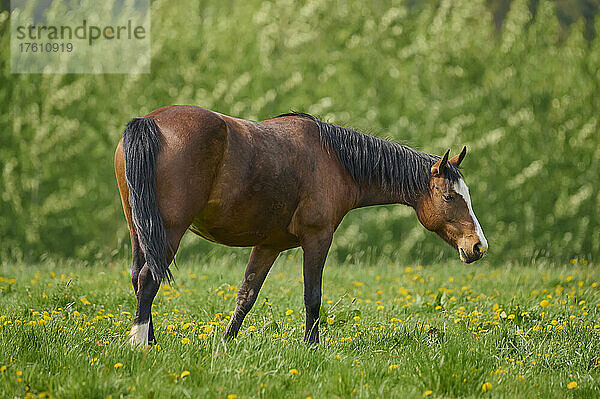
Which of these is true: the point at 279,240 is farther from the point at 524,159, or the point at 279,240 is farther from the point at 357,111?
the point at 524,159

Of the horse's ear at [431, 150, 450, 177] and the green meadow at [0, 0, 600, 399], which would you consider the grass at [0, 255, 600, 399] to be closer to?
the green meadow at [0, 0, 600, 399]

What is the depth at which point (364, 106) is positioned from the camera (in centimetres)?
1160

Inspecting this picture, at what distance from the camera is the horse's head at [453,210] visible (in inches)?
212

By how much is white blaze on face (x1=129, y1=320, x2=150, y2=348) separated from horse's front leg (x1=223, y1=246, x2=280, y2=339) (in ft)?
3.38

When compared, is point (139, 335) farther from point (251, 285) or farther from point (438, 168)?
point (438, 168)

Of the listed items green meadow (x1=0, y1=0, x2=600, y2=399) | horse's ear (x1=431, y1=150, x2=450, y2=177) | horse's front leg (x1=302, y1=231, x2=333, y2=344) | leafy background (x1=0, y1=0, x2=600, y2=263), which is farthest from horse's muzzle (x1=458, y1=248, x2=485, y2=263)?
leafy background (x1=0, y1=0, x2=600, y2=263)

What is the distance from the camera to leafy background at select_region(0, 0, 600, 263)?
11.0 metres

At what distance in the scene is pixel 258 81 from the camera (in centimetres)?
1160

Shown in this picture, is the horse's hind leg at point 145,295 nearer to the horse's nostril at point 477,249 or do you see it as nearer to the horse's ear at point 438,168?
the horse's ear at point 438,168

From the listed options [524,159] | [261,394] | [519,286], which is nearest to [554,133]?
[524,159]

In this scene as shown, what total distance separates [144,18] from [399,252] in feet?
19.7

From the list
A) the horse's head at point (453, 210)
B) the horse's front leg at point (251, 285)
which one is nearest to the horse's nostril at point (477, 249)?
the horse's head at point (453, 210)

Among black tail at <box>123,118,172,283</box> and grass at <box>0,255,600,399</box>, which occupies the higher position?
black tail at <box>123,118,172,283</box>

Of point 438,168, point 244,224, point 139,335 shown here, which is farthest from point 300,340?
point 438,168
